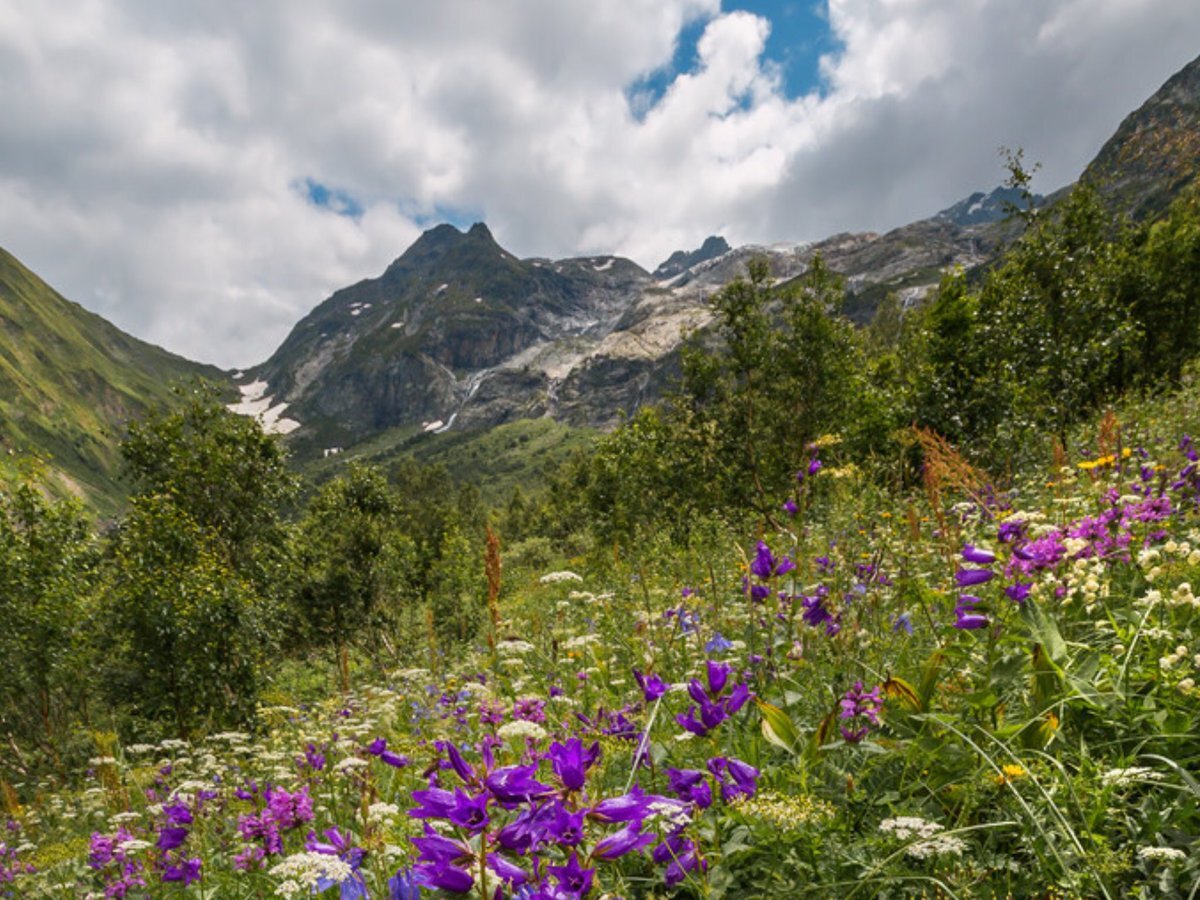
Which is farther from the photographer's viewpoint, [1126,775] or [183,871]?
[183,871]

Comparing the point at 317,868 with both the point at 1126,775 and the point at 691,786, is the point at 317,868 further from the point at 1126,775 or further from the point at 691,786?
the point at 1126,775

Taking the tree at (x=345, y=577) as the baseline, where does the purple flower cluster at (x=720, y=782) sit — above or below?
below

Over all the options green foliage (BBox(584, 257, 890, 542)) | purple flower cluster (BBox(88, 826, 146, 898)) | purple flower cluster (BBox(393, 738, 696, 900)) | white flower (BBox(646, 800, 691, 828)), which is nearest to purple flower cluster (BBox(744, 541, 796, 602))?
white flower (BBox(646, 800, 691, 828))

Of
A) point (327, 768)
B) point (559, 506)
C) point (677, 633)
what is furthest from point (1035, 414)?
point (559, 506)

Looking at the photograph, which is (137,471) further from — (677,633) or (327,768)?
(677,633)

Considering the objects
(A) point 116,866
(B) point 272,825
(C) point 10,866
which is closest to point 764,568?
(B) point 272,825

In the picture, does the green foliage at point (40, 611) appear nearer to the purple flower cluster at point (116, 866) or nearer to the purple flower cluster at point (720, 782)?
the purple flower cluster at point (116, 866)

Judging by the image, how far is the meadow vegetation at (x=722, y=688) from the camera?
1.67 m

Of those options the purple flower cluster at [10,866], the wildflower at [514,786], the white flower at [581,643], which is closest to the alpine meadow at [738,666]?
the wildflower at [514,786]

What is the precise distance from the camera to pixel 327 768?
3922 mm

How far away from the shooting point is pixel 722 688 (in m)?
2.16

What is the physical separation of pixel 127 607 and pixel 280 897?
42.0ft

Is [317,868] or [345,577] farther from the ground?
[345,577]

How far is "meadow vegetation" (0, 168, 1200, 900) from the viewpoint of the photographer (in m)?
1.67
